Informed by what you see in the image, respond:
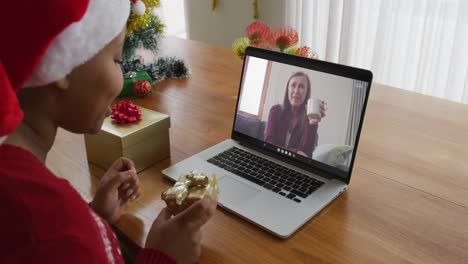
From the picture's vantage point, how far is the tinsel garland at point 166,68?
152 cm

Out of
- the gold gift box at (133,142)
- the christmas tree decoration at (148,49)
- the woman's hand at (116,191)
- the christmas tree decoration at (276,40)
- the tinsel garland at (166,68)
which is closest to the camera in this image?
the woman's hand at (116,191)

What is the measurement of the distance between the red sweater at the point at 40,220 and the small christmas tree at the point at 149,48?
73 cm

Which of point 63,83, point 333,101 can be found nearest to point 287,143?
point 333,101

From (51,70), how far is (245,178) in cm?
49

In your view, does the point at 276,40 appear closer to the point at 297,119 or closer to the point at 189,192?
the point at 297,119

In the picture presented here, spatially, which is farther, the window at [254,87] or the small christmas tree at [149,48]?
the small christmas tree at [149,48]

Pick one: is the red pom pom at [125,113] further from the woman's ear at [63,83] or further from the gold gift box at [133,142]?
the woman's ear at [63,83]

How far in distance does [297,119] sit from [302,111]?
20 mm

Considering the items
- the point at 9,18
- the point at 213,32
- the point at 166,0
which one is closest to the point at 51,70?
the point at 9,18

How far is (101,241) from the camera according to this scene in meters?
0.60

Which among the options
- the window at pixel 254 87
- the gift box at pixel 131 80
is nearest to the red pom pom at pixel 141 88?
the gift box at pixel 131 80

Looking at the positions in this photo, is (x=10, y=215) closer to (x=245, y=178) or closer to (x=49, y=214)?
(x=49, y=214)

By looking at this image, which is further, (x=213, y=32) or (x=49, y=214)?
(x=213, y=32)

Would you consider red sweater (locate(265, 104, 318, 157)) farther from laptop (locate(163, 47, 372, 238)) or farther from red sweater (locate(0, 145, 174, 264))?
red sweater (locate(0, 145, 174, 264))
